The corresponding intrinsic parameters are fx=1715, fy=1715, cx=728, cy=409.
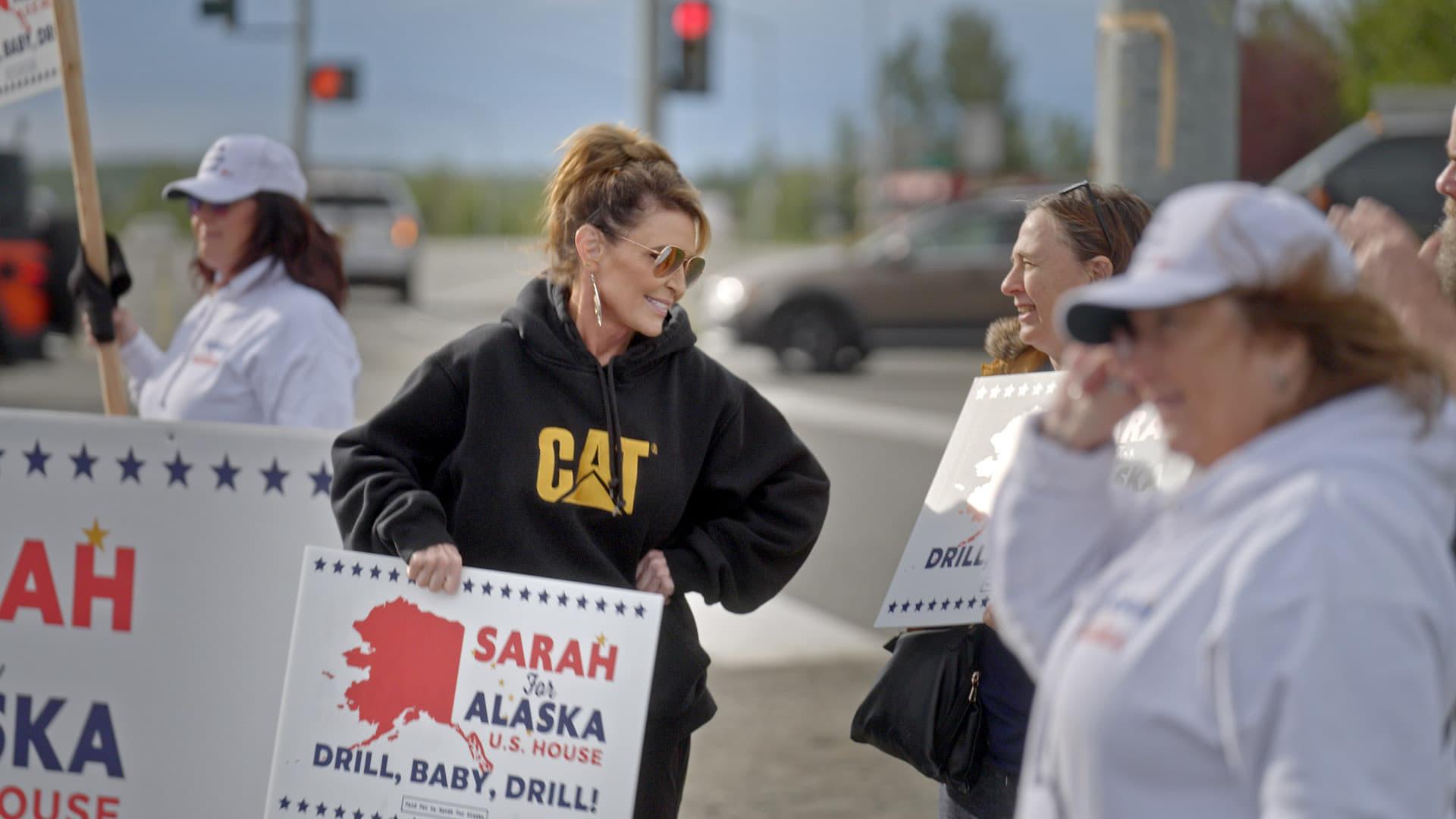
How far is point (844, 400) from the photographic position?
1566 cm

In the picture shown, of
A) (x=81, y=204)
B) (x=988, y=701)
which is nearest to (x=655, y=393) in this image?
(x=988, y=701)

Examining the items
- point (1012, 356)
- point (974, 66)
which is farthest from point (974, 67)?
point (1012, 356)

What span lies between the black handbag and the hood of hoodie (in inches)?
27.4

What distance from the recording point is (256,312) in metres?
4.22

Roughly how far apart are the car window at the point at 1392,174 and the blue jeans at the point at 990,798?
40.9 ft

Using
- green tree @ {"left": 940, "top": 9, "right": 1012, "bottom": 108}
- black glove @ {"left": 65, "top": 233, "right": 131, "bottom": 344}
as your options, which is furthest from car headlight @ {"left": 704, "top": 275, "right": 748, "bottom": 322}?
green tree @ {"left": 940, "top": 9, "right": 1012, "bottom": 108}

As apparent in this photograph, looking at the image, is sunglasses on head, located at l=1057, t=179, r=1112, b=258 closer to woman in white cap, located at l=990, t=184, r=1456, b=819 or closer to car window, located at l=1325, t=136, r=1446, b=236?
woman in white cap, located at l=990, t=184, r=1456, b=819

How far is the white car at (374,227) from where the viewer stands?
27.2m

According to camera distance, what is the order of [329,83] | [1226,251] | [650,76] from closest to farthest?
1. [1226,251]
2. [650,76]
3. [329,83]

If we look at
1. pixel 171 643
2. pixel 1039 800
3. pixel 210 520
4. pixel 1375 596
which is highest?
pixel 1375 596

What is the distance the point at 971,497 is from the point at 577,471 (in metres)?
0.71

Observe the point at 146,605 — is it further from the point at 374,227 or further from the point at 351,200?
the point at 351,200

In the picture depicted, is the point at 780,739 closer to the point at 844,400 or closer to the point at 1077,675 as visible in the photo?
the point at 1077,675

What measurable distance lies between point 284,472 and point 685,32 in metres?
11.6
